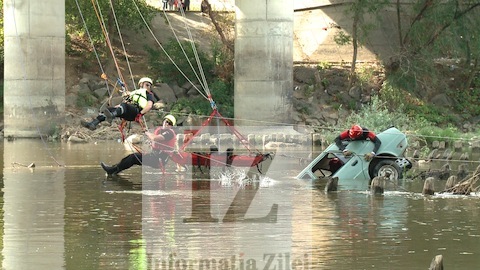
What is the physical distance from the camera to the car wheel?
2642 cm

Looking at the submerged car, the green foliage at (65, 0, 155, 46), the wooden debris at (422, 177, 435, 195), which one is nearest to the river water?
the wooden debris at (422, 177, 435, 195)

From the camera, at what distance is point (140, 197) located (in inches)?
925

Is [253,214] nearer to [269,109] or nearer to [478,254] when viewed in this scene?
[478,254]

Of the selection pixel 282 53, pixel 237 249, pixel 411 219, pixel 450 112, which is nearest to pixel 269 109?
pixel 282 53

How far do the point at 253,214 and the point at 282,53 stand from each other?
2431cm

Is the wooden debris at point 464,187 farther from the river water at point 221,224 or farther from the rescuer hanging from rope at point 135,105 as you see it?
the rescuer hanging from rope at point 135,105

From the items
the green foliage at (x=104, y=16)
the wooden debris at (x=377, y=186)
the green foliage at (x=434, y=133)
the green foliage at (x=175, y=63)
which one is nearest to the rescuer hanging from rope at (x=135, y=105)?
the wooden debris at (x=377, y=186)

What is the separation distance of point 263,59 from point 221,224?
25.6 m

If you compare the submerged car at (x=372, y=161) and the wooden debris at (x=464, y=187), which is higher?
the submerged car at (x=372, y=161)

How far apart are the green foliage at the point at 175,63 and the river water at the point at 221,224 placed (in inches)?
820

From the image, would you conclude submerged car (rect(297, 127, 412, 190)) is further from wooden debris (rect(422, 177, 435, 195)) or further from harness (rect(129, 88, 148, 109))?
harness (rect(129, 88, 148, 109))

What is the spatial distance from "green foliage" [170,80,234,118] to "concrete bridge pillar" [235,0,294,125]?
1965 millimetres

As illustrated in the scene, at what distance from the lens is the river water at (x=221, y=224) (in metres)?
16.2

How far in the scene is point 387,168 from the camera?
26.5 metres
